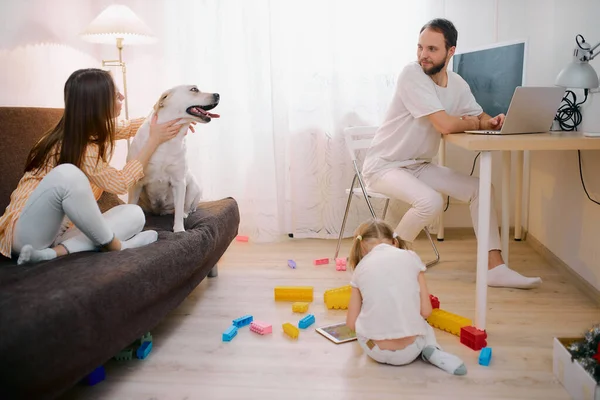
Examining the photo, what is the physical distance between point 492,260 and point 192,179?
146 cm

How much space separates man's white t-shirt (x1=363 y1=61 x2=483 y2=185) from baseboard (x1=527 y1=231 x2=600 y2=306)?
860mm

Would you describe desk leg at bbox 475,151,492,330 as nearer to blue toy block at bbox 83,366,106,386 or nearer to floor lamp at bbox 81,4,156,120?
blue toy block at bbox 83,366,106,386

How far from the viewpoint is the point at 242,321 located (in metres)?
2.23

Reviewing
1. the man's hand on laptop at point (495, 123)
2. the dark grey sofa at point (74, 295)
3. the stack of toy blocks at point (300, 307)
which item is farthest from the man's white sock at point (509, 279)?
the dark grey sofa at point (74, 295)

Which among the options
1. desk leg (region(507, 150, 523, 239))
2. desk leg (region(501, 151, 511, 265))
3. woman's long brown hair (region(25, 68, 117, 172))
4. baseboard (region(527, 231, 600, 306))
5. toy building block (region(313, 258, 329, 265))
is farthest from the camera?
desk leg (region(507, 150, 523, 239))

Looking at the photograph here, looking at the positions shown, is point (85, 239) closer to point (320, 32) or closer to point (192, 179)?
point (192, 179)

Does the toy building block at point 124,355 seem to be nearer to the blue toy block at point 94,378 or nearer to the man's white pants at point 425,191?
the blue toy block at point 94,378

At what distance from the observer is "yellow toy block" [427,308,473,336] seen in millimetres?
2094

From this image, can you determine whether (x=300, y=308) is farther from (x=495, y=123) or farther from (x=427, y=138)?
(x=495, y=123)

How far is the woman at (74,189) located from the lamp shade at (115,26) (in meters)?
1.07

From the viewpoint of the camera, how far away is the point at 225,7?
3504mm

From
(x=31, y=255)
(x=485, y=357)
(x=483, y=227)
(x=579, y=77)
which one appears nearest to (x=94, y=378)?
(x=31, y=255)

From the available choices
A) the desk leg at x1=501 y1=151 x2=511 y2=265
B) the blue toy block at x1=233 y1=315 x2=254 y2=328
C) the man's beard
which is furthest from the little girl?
the man's beard

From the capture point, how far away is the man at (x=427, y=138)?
2566 millimetres
